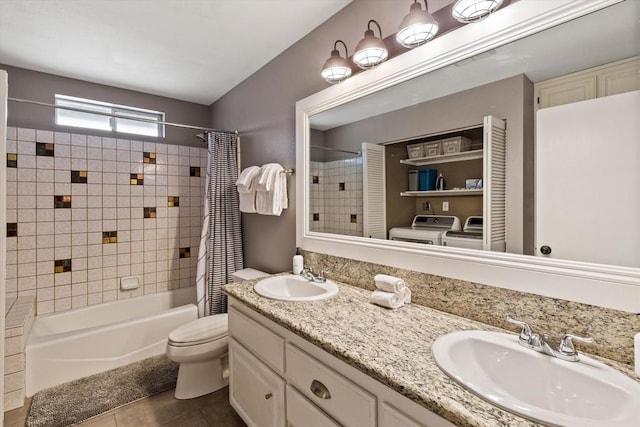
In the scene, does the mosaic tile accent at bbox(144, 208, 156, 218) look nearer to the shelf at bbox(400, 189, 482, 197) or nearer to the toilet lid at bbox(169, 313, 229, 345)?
the toilet lid at bbox(169, 313, 229, 345)

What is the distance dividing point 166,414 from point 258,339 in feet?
3.30

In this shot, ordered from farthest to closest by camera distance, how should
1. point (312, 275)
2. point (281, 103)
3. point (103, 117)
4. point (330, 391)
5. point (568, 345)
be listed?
point (103, 117) < point (281, 103) < point (312, 275) < point (330, 391) < point (568, 345)

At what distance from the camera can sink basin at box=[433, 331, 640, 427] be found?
0.66 m

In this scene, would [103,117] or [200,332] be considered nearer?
[200,332]

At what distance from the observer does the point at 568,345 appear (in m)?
0.86

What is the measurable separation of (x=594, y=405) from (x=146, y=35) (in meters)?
2.81

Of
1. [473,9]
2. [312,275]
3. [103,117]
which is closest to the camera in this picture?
[473,9]

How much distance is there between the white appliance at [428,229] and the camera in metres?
1.28

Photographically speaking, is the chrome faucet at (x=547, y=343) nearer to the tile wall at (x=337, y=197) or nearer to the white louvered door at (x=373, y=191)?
the white louvered door at (x=373, y=191)

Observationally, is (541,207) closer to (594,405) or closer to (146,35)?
(594,405)

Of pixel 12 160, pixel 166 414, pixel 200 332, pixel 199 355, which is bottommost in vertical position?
pixel 166 414

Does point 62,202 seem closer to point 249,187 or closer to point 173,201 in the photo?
point 173,201

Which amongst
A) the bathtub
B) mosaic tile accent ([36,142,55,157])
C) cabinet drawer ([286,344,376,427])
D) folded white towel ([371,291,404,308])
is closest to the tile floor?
the bathtub

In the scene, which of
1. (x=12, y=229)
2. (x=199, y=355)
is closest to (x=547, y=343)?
(x=199, y=355)
